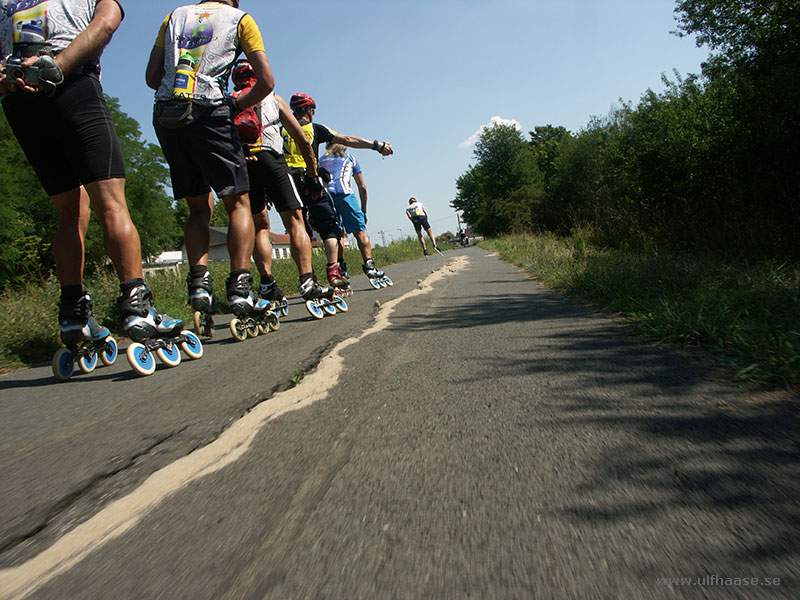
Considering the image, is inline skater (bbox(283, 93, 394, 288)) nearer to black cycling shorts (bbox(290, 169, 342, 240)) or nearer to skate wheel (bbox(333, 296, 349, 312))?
black cycling shorts (bbox(290, 169, 342, 240))

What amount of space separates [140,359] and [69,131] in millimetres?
1348

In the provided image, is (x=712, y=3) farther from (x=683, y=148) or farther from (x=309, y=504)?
(x=309, y=504)

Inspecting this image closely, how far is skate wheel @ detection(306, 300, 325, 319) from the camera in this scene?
459 cm

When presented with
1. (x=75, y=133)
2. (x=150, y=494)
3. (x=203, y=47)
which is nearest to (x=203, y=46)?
(x=203, y=47)

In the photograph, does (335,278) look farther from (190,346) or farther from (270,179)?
(190,346)

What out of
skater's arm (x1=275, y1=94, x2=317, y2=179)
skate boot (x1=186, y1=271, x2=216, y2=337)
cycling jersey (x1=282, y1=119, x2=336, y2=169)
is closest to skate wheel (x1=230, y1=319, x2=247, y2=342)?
skate boot (x1=186, y1=271, x2=216, y2=337)

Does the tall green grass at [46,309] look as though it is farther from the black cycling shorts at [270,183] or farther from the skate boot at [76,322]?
the black cycling shorts at [270,183]

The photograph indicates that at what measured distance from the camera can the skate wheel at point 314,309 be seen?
459cm

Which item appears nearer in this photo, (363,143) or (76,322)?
(76,322)

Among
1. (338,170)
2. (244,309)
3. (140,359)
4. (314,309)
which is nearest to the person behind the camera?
(140,359)

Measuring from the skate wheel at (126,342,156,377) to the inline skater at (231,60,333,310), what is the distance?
1649 millimetres

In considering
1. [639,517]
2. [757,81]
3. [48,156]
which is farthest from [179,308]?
[757,81]

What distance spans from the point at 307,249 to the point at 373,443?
363 cm

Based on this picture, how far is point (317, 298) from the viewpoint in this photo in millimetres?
4691
